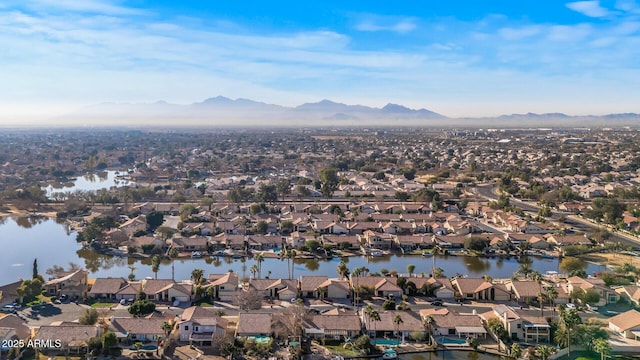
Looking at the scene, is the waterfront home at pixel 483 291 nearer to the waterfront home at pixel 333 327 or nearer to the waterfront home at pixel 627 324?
the waterfront home at pixel 627 324

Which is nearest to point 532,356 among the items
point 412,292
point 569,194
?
point 412,292

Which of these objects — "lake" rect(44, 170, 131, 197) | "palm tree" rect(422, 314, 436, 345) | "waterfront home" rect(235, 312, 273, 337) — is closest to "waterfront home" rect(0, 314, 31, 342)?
"waterfront home" rect(235, 312, 273, 337)

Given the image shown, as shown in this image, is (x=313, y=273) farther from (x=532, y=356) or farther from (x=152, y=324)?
(x=532, y=356)

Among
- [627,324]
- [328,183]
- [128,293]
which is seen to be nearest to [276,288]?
[128,293]

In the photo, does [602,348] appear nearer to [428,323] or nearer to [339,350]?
[428,323]

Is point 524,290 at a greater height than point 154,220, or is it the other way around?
point 154,220
